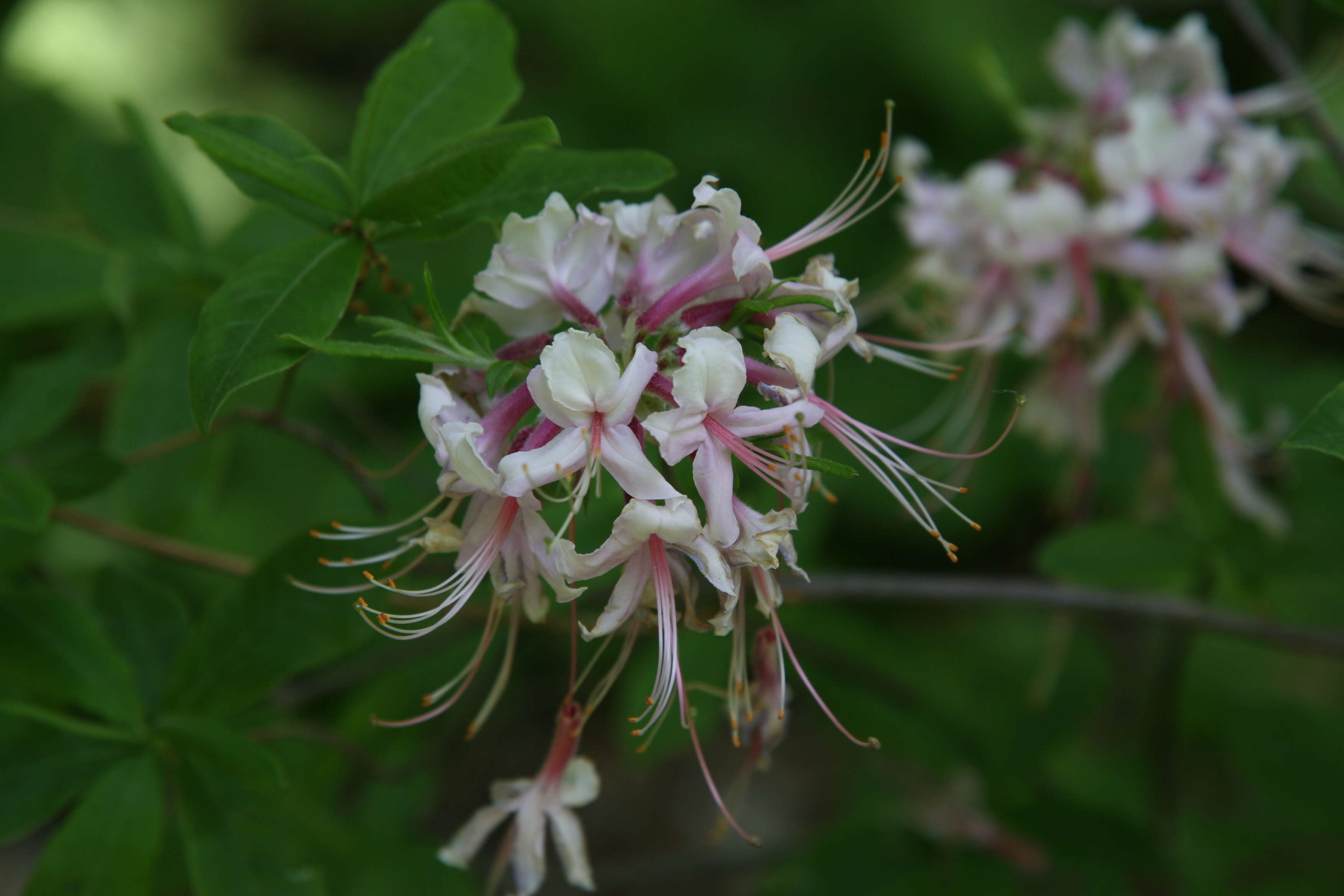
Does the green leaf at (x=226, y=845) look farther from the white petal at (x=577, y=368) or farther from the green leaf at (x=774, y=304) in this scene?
the green leaf at (x=774, y=304)

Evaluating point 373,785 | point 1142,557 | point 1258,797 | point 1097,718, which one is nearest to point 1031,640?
point 1097,718

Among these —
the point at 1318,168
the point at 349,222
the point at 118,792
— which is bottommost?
the point at 118,792

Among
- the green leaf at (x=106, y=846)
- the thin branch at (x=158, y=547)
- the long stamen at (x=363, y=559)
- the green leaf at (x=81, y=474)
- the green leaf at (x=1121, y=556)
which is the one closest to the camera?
the long stamen at (x=363, y=559)

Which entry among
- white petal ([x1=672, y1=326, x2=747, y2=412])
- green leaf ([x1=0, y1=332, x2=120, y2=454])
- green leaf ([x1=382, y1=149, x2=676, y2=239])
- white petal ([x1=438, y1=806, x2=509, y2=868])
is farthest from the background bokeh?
white petal ([x1=672, y1=326, x2=747, y2=412])

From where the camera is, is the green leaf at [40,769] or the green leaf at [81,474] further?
the green leaf at [81,474]

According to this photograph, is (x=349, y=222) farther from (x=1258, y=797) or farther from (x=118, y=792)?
(x=1258, y=797)

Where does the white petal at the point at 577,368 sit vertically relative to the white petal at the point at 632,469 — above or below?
above

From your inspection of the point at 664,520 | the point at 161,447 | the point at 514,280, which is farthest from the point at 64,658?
the point at 664,520

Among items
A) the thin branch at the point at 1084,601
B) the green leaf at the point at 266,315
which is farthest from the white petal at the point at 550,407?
the thin branch at the point at 1084,601

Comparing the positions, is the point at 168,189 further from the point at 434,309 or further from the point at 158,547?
the point at 434,309
